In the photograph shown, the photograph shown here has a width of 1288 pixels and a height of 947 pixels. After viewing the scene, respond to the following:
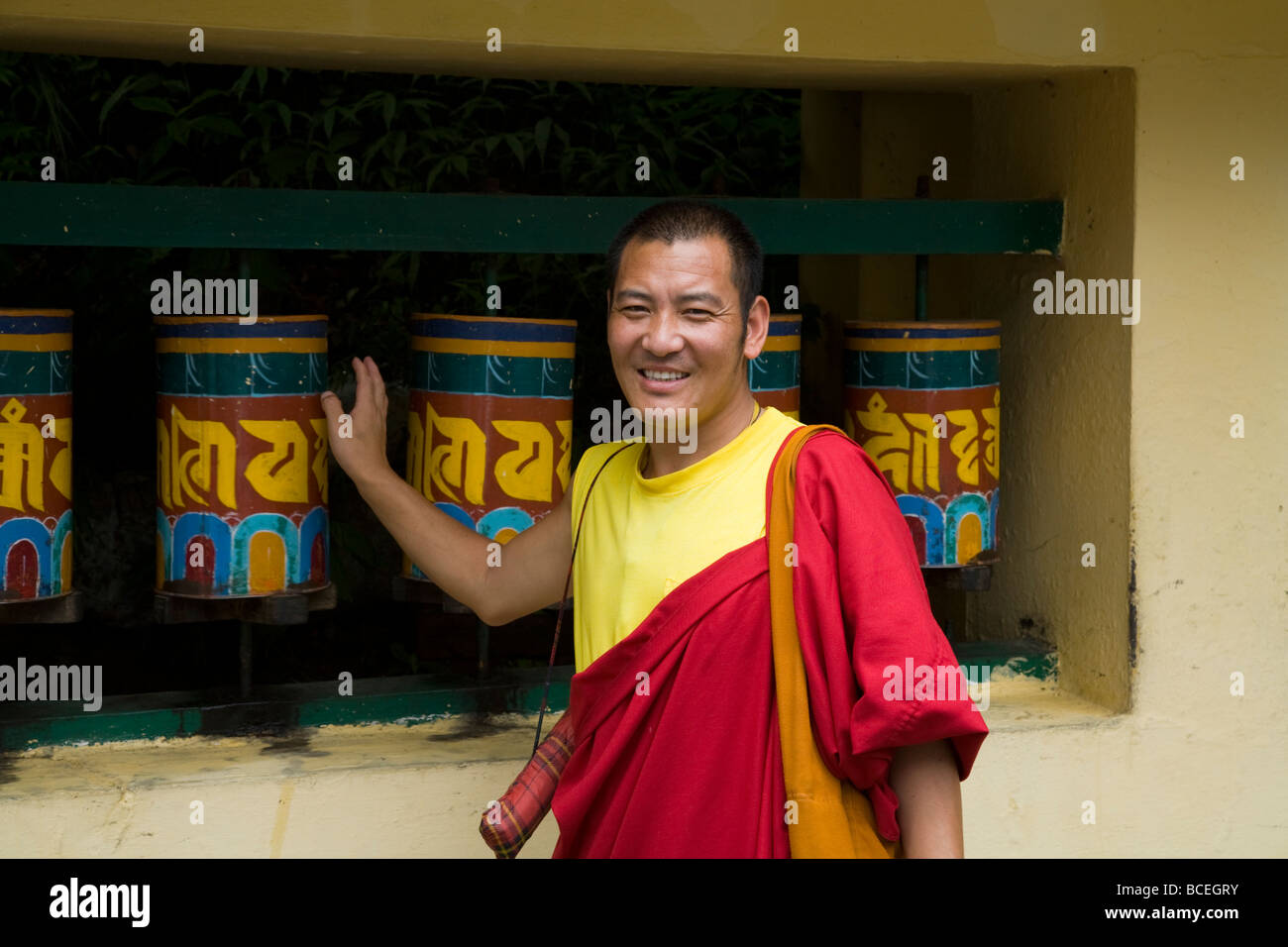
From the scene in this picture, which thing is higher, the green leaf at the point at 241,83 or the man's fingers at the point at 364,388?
the green leaf at the point at 241,83

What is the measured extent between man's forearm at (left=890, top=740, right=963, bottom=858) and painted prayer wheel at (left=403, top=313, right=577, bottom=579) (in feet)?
2.98

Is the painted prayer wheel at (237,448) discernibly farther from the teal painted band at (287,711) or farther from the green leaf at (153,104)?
the green leaf at (153,104)

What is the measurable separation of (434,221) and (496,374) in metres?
0.24

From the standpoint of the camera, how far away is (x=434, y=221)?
2.33m

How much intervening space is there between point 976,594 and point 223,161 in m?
1.94

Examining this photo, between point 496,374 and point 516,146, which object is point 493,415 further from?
point 516,146

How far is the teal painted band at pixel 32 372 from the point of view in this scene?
2.24 meters

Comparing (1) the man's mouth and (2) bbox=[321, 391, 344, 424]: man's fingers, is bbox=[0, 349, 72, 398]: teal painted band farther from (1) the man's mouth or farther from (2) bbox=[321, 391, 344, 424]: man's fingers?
(1) the man's mouth

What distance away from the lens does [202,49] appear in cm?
228

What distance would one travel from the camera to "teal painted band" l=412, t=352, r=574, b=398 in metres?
2.40

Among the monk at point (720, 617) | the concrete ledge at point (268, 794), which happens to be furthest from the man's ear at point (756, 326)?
the concrete ledge at point (268, 794)

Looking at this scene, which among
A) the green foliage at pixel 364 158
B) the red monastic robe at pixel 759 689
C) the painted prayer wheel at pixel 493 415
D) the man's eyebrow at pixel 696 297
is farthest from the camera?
the green foliage at pixel 364 158

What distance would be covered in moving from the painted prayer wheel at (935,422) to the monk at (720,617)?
87 centimetres

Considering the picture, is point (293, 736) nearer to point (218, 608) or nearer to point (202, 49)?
point (218, 608)
